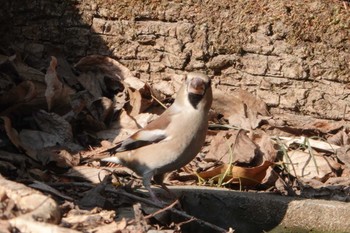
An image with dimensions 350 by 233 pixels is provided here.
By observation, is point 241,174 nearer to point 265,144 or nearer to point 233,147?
point 233,147

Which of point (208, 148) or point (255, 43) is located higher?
point (255, 43)

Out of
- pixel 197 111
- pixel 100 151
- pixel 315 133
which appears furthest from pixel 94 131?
pixel 315 133

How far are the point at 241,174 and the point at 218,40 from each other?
135 cm

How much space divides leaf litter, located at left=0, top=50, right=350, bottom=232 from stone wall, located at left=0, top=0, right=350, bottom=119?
0.13 metres

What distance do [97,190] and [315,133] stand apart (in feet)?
8.15

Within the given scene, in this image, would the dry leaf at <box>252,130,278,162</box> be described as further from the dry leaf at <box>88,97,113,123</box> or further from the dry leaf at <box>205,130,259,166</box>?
the dry leaf at <box>88,97,113,123</box>

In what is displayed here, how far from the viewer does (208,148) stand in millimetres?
6547

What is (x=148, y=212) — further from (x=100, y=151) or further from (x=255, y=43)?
(x=255, y=43)

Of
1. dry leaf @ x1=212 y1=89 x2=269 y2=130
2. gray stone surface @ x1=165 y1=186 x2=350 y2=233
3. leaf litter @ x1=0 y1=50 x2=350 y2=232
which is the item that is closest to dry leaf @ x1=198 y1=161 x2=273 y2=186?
leaf litter @ x1=0 y1=50 x2=350 y2=232

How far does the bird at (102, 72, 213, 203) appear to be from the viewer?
542cm

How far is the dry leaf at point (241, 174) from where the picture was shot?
19.9ft

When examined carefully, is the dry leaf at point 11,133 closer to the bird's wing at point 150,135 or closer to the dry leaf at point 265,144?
the bird's wing at point 150,135

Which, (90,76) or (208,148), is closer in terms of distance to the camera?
(208,148)

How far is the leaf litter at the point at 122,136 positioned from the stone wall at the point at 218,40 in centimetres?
13
